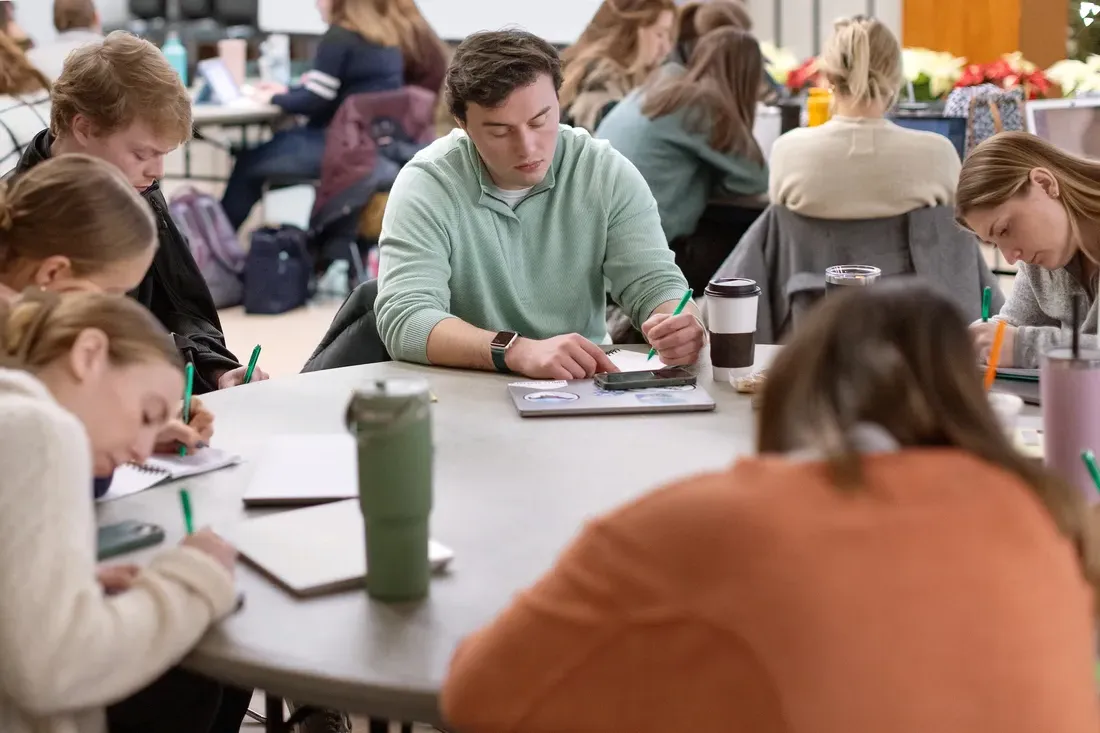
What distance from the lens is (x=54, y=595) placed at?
1.04m

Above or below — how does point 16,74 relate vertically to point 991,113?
above

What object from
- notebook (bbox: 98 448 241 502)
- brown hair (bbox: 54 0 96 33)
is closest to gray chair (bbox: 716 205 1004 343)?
notebook (bbox: 98 448 241 502)

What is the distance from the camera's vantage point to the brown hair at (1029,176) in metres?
1.99

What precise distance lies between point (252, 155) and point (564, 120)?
1.81 m


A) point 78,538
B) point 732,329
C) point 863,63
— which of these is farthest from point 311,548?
point 863,63

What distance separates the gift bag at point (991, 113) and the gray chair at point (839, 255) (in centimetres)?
65

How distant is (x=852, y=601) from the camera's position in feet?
2.59

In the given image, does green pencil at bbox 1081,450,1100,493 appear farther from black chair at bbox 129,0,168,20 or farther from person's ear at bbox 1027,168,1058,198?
black chair at bbox 129,0,168,20

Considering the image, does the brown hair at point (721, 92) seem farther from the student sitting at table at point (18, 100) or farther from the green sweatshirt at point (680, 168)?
the student sitting at table at point (18, 100)

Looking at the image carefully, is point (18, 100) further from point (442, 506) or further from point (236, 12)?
point (236, 12)

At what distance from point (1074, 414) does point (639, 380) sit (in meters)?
0.64

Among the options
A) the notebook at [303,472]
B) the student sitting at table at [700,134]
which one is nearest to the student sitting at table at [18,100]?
the student sitting at table at [700,134]

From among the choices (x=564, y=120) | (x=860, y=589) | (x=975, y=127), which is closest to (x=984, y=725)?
(x=860, y=589)

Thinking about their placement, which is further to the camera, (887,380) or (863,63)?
(863,63)
